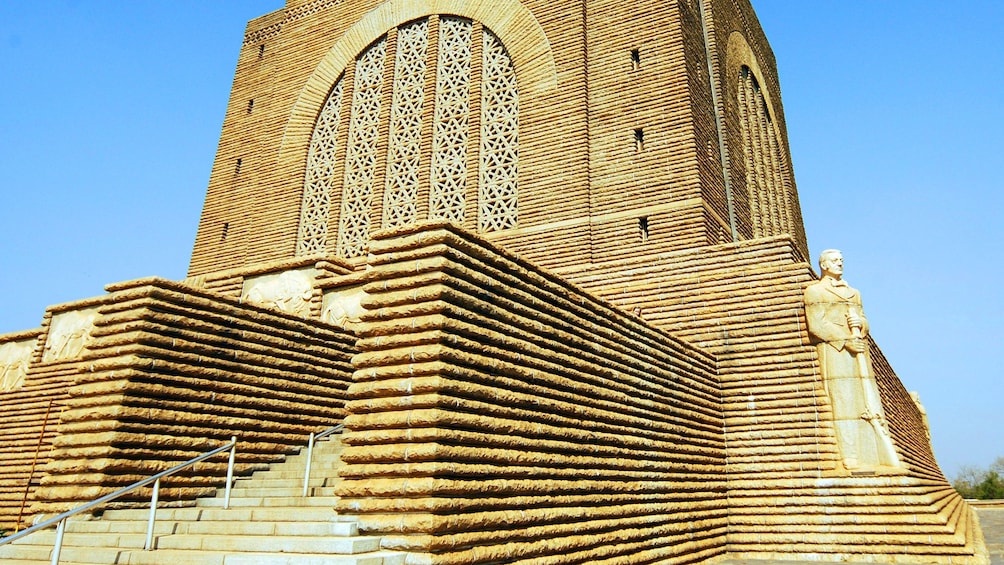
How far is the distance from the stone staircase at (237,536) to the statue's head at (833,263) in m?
5.32

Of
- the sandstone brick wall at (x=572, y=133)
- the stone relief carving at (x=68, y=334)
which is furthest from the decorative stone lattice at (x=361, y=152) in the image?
the stone relief carving at (x=68, y=334)

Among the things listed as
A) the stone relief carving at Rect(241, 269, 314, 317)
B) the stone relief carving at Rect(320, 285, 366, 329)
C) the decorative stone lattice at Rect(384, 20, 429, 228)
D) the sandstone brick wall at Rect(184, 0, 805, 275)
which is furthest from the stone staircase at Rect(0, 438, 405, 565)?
the decorative stone lattice at Rect(384, 20, 429, 228)

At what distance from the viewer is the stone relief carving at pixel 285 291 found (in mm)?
8797

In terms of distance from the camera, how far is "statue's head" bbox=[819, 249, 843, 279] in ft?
23.9

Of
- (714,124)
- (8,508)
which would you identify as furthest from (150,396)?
(714,124)

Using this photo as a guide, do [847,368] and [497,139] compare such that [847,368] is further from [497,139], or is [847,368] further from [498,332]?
[497,139]

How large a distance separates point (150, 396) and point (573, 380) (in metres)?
3.29

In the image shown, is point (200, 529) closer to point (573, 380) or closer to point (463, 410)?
point (463, 410)

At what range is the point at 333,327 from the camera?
7363 millimetres

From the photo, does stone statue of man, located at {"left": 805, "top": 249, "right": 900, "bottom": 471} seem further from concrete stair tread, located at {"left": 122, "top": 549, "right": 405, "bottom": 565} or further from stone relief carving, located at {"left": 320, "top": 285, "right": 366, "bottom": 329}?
concrete stair tread, located at {"left": 122, "top": 549, "right": 405, "bottom": 565}

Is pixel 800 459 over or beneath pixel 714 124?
beneath

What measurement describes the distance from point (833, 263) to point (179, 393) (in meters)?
6.42

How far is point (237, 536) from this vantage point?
3.85 m

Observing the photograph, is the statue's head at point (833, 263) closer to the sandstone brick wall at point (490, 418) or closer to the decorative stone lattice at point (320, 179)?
the sandstone brick wall at point (490, 418)
